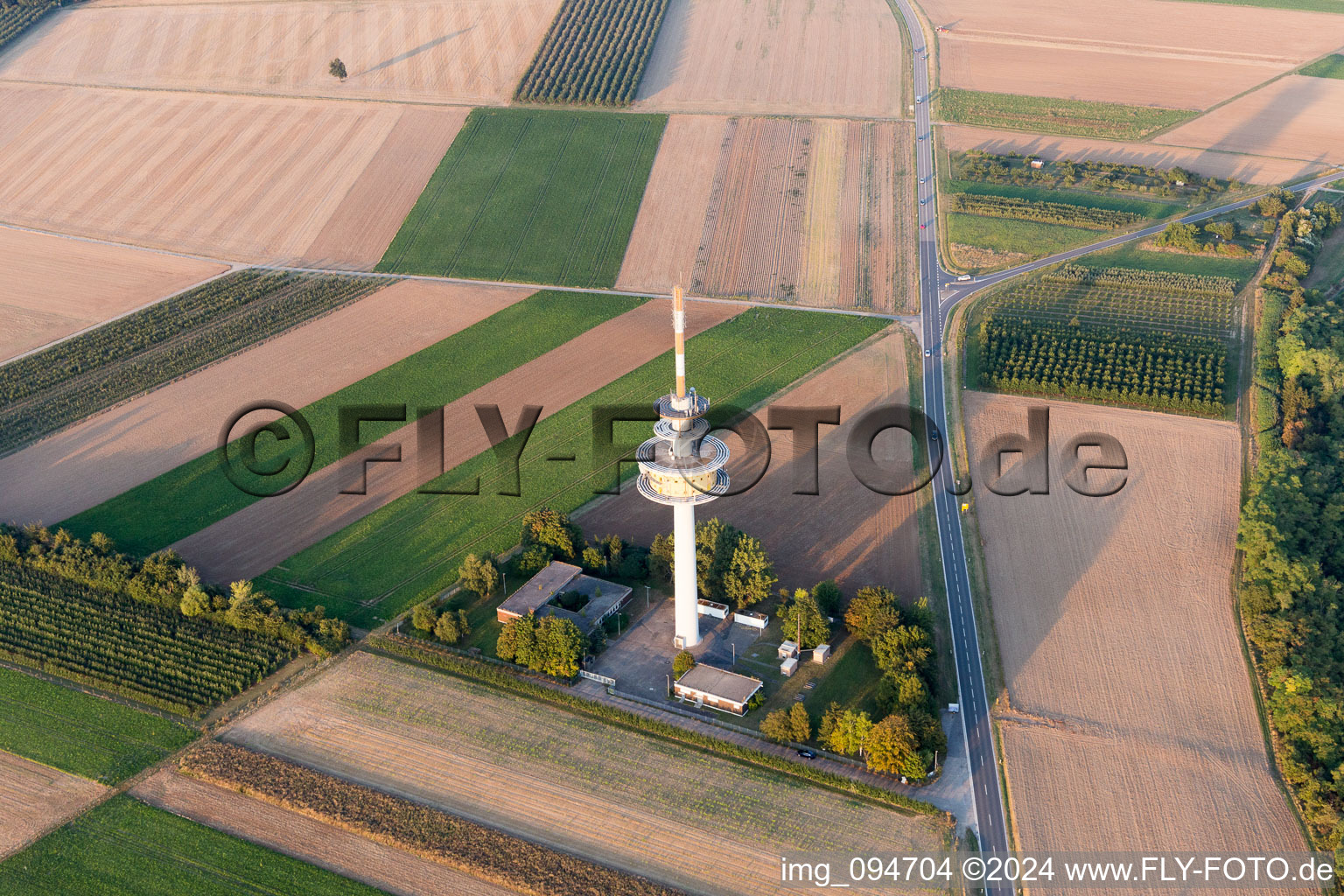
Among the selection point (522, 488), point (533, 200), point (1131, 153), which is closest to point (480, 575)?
point (522, 488)

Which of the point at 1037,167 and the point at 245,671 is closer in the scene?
the point at 245,671

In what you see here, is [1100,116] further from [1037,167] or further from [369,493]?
[369,493]

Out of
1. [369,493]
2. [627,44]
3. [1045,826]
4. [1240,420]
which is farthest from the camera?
[627,44]

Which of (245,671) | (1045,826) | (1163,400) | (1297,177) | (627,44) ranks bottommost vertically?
(1045,826)

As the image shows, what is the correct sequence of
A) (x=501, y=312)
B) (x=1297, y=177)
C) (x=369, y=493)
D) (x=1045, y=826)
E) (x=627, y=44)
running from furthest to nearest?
1. (x=627, y=44)
2. (x=1297, y=177)
3. (x=501, y=312)
4. (x=369, y=493)
5. (x=1045, y=826)

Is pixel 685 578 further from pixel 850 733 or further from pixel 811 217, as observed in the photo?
pixel 811 217

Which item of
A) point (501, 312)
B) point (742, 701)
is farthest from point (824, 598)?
point (501, 312)

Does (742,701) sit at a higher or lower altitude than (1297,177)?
lower
